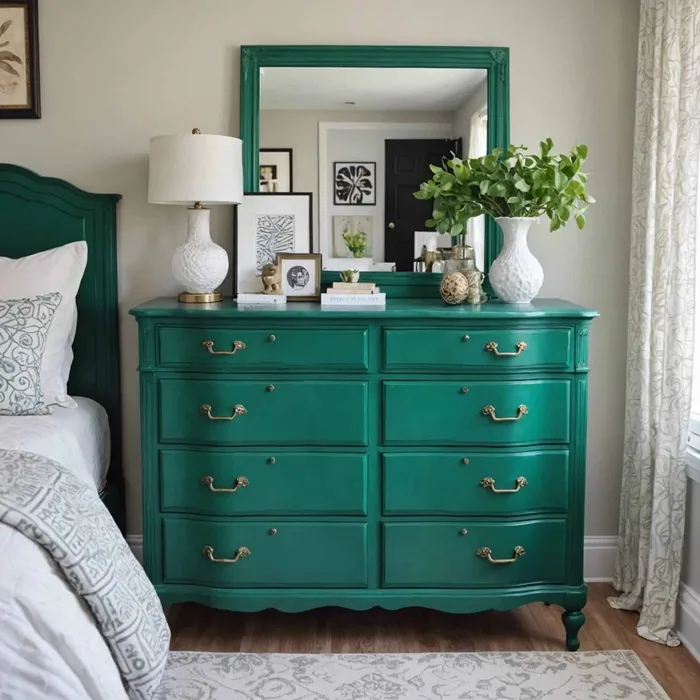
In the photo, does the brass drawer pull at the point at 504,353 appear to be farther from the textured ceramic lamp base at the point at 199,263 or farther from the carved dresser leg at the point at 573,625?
the textured ceramic lamp base at the point at 199,263

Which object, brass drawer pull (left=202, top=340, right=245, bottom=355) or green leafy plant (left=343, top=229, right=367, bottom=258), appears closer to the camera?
brass drawer pull (left=202, top=340, right=245, bottom=355)

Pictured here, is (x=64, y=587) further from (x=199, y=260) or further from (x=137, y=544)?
(x=137, y=544)

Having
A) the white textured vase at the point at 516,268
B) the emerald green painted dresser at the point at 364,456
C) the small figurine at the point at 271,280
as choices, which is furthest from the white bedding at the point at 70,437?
the white textured vase at the point at 516,268

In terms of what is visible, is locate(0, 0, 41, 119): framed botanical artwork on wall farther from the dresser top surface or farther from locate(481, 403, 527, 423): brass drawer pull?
locate(481, 403, 527, 423): brass drawer pull

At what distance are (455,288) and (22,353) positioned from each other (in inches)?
54.4

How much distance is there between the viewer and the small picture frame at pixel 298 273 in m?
3.12

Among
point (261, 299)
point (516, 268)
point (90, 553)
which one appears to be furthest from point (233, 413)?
point (516, 268)

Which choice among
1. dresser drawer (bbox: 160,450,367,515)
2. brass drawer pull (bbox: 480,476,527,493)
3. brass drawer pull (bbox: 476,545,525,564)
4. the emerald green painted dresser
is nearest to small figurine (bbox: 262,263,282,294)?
the emerald green painted dresser

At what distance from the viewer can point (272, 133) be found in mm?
3270

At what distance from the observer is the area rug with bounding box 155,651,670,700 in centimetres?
259

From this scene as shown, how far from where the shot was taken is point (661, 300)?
9.77ft

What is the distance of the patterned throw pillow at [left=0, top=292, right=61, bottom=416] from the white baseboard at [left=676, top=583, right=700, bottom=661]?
2.16 meters

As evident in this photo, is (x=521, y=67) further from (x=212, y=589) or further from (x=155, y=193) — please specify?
(x=212, y=589)

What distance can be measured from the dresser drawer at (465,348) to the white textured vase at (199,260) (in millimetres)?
695
